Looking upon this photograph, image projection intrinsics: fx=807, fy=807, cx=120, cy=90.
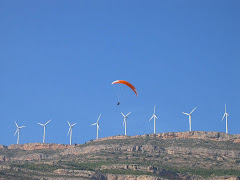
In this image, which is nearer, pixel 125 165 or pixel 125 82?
pixel 125 82

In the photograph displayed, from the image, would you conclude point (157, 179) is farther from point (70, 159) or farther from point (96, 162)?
point (70, 159)

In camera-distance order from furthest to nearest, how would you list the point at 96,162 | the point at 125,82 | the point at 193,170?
the point at 96,162 < the point at 193,170 < the point at 125,82

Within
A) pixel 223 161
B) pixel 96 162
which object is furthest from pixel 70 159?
pixel 223 161

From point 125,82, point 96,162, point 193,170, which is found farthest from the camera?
point 96,162

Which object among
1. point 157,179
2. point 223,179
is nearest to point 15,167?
point 157,179

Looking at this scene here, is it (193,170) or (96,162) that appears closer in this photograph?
(193,170)

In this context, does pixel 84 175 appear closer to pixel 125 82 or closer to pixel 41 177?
pixel 41 177

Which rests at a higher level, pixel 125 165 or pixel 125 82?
pixel 125 82

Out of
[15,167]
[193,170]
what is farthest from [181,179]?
[15,167]

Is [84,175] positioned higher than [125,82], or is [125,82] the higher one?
[125,82]
